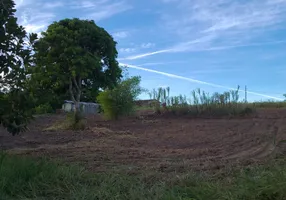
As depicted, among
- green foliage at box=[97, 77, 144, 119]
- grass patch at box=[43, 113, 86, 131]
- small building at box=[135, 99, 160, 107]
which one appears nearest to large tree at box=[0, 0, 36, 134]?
grass patch at box=[43, 113, 86, 131]

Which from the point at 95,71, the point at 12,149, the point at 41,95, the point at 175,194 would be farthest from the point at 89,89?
the point at 175,194

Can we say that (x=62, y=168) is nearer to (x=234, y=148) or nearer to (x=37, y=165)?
(x=37, y=165)

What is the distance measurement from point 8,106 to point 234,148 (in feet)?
16.4

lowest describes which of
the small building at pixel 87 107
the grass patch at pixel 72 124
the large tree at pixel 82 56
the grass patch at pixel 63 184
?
the grass patch at pixel 63 184

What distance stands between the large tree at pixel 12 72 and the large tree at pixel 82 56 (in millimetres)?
14220

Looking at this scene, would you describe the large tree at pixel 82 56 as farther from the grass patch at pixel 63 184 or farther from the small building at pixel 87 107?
the grass patch at pixel 63 184

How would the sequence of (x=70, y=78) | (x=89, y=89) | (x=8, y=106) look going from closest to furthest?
(x=8, y=106) < (x=70, y=78) < (x=89, y=89)

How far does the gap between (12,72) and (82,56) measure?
18.1 meters

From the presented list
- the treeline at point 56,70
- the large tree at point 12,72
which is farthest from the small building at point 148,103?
the large tree at point 12,72

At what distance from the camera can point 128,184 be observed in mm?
5043

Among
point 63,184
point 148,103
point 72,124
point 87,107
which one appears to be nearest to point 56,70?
point 72,124

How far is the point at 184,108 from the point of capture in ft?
71.9

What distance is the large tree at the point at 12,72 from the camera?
21.5ft

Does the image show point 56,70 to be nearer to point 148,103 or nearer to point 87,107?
point 148,103
